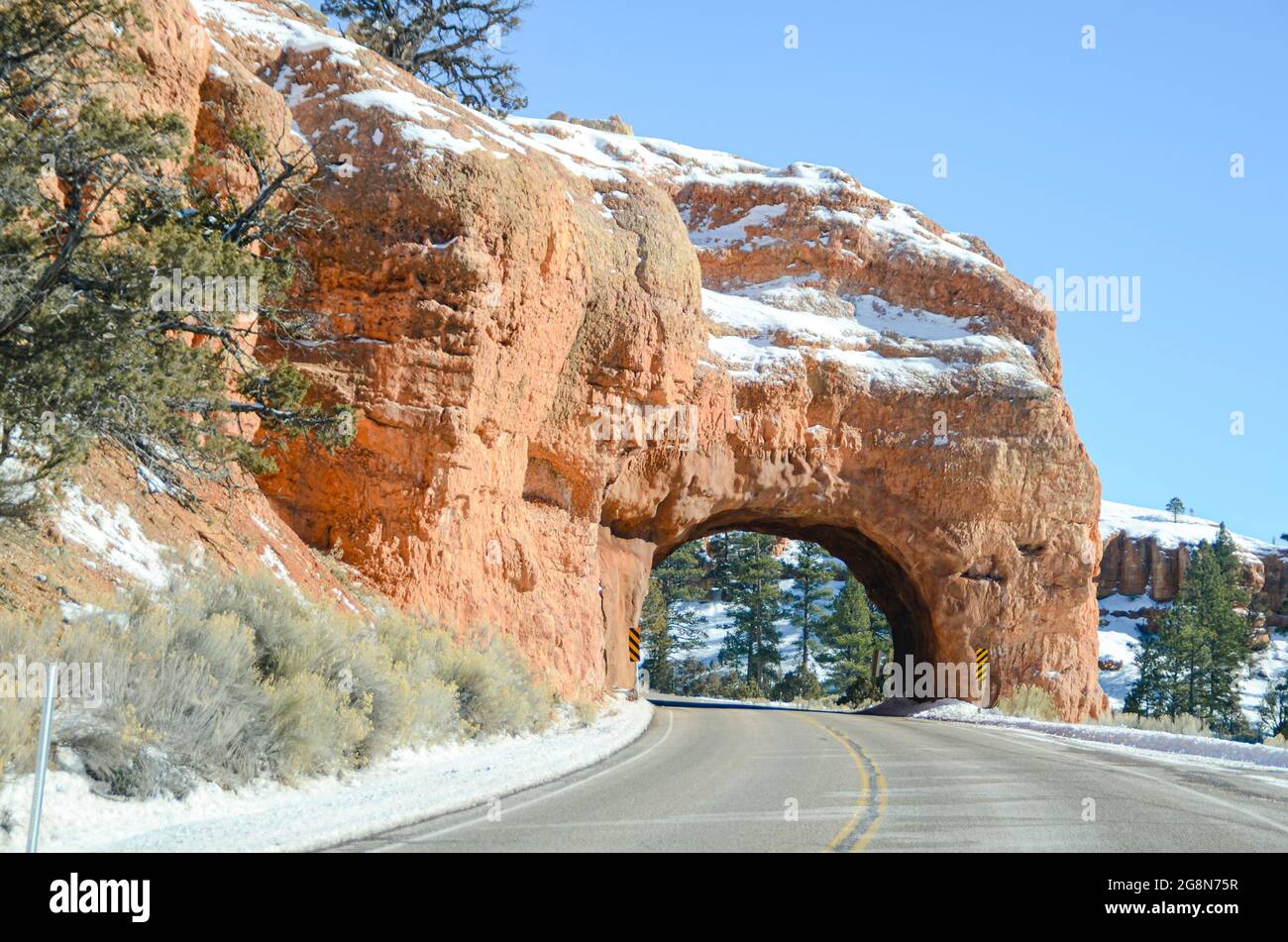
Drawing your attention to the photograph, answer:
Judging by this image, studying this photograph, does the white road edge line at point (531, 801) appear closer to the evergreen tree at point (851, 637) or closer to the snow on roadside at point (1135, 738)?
the snow on roadside at point (1135, 738)

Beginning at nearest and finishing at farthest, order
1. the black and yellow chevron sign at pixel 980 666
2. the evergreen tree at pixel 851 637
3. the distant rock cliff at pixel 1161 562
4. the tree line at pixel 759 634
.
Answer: the black and yellow chevron sign at pixel 980 666 < the evergreen tree at pixel 851 637 < the tree line at pixel 759 634 < the distant rock cliff at pixel 1161 562

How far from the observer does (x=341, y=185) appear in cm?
2167

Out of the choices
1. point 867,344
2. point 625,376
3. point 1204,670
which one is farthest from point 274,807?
point 1204,670

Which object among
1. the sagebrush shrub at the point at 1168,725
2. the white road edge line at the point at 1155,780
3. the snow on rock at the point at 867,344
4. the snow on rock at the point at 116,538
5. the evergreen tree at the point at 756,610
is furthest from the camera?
the evergreen tree at the point at 756,610

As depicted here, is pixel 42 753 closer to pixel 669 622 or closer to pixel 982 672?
pixel 982 672

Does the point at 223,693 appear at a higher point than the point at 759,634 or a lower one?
higher

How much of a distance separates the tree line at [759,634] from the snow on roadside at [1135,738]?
2509 centimetres

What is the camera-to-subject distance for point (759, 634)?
6675 centimetres

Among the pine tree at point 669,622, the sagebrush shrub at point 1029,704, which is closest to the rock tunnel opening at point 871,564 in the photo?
the sagebrush shrub at point 1029,704

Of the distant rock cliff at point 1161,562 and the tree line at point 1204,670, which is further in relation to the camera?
the distant rock cliff at point 1161,562

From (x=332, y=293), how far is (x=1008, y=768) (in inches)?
576

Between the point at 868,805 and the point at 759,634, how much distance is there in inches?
2225

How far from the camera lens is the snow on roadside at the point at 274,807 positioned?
7.66 metres
